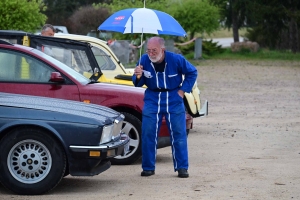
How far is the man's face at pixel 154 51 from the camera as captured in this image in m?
9.49

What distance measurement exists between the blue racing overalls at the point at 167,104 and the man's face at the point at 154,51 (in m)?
0.11

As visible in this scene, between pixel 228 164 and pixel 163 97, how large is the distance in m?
1.59

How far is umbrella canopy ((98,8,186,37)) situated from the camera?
44.8 feet

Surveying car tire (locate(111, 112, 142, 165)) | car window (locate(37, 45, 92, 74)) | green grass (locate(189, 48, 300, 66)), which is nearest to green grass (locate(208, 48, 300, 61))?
green grass (locate(189, 48, 300, 66))

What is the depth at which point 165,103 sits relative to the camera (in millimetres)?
9594

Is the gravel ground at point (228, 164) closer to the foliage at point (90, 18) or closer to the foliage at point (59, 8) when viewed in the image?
the foliage at point (90, 18)

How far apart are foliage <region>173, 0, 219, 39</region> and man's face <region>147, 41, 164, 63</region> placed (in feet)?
102

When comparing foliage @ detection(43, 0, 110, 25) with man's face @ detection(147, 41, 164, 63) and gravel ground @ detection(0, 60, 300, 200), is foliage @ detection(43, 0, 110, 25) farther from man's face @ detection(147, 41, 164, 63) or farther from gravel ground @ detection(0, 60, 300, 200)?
man's face @ detection(147, 41, 164, 63)

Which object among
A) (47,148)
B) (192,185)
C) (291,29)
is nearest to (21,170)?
(47,148)

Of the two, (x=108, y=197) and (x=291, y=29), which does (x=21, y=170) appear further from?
(x=291, y=29)

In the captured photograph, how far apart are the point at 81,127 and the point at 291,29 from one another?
41685 mm

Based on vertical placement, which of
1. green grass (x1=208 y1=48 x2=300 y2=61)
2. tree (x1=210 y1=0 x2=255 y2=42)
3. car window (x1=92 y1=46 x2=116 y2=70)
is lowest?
green grass (x1=208 y1=48 x2=300 y2=61)

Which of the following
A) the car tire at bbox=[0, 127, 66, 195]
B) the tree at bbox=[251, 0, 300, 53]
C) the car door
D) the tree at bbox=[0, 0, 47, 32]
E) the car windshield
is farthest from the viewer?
the tree at bbox=[251, 0, 300, 53]

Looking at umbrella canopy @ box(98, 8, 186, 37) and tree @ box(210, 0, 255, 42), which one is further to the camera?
tree @ box(210, 0, 255, 42)
